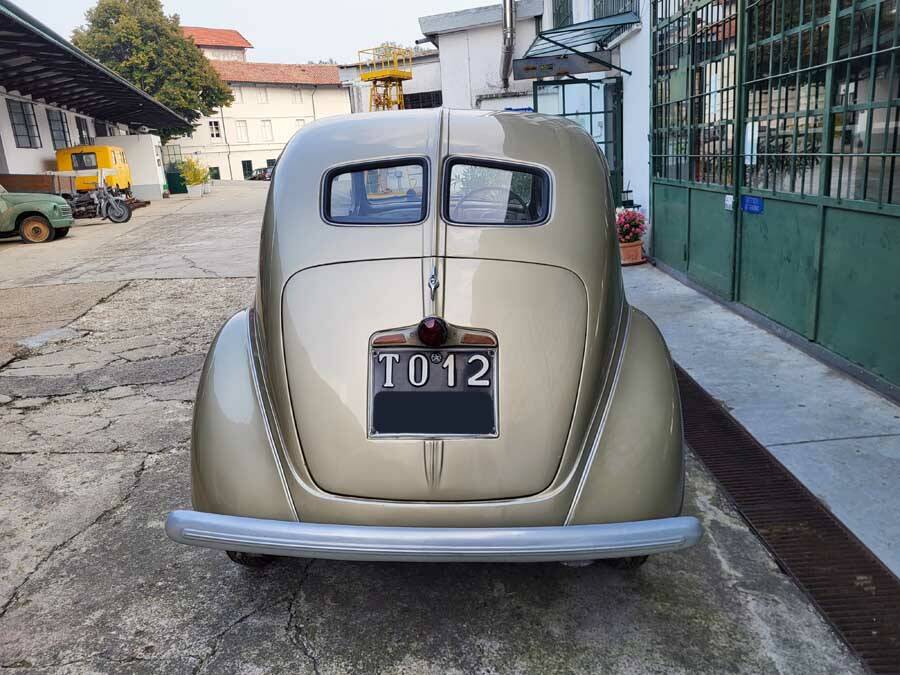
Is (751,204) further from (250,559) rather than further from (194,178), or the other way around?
(194,178)

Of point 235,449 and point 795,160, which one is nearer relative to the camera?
point 235,449

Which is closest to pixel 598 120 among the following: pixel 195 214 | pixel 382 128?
pixel 382 128

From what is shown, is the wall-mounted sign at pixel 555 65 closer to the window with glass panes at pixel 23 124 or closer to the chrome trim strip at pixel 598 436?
the chrome trim strip at pixel 598 436

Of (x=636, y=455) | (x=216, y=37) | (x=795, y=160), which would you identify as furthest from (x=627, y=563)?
(x=216, y=37)

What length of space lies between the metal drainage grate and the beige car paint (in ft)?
2.48

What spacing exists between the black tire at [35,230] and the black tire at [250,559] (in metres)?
15.0

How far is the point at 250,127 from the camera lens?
54.6m

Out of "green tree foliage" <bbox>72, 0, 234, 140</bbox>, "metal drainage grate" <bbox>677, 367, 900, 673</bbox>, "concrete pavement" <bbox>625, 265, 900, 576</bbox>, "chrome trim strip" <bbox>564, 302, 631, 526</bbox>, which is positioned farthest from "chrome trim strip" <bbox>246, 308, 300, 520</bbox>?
"green tree foliage" <bbox>72, 0, 234, 140</bbox>

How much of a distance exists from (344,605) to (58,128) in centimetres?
2674

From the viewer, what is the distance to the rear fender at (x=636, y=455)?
2.19m

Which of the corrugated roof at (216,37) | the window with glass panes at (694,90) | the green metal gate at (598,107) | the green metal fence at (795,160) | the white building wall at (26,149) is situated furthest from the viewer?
the corrugated roof at (216,37)

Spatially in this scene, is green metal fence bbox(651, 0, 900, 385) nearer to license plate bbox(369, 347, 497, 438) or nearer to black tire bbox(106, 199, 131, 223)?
license plate bbox(369, 347, 497, 438)

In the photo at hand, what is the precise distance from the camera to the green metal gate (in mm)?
10500

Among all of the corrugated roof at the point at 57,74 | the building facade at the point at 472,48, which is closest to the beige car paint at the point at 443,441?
the corrugated roof at the point at 57,74
